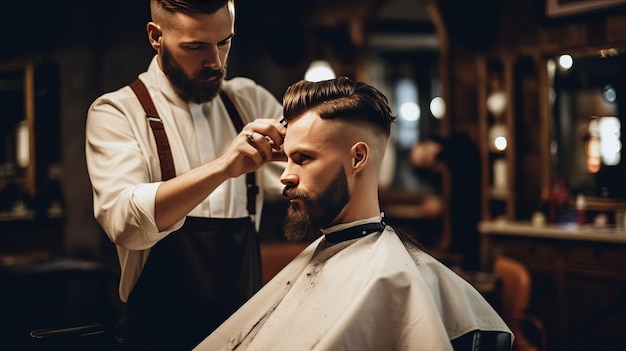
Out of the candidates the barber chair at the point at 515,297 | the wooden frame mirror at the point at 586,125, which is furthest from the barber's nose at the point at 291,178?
the wooden frame mirror at the point at 586,125

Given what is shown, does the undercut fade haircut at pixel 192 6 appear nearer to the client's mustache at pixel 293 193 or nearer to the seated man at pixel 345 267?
the seated man at pixel 345 267

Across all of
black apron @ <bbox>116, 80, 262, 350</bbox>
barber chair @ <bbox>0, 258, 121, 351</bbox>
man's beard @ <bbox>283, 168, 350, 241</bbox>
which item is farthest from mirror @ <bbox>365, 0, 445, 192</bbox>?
man's beard @ <bbox>283, 168, 350, 241</bbox>

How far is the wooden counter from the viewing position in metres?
4.18

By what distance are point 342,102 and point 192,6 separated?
1.53ft

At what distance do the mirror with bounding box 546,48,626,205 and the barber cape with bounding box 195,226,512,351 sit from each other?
350cm

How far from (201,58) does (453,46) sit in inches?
175

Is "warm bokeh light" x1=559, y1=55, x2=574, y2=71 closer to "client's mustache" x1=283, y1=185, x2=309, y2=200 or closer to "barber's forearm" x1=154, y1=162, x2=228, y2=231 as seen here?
"client's mustache" x1=283, y1=185, x2=309, y2=200

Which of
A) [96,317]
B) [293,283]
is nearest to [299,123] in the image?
[293,283]

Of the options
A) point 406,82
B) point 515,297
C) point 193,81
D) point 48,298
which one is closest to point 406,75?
point 406,82

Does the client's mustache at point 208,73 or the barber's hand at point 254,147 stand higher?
the client's mustache at point 208,73

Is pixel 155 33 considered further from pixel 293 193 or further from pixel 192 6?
pixel 293 193

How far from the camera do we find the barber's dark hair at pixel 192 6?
176cm

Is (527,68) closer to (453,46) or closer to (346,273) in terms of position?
(453,46)

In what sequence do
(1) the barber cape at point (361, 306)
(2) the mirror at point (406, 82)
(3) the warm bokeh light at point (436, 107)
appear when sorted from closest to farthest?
1. (1) the barber cape at point (361, 306)
2. (2) the mirror at point (406, 82)
3. (3) the warm bokeh light at point (436, 107)
